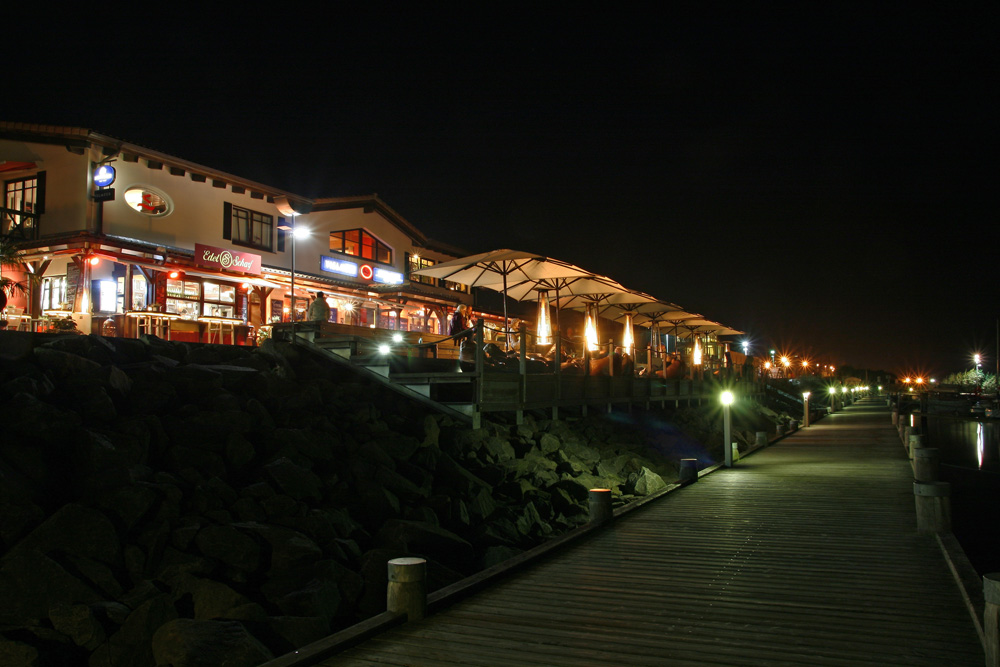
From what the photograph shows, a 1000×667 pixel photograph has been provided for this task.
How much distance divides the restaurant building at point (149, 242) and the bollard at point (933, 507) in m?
16.3

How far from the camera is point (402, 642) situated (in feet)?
17.7

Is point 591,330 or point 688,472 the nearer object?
point 688,472

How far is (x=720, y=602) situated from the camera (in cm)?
627

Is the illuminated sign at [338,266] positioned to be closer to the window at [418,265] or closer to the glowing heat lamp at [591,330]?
the window at [418,265]

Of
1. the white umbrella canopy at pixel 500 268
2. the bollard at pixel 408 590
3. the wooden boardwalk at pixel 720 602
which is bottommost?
the wooden boardwalk at pixel 720 602

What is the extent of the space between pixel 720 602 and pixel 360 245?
2499 centimetres

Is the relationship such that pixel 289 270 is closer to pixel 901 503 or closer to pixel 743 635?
pixel 901 503

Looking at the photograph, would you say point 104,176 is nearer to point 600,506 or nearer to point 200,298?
point 200,298

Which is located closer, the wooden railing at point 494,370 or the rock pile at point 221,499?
the rock pile at point 221,499

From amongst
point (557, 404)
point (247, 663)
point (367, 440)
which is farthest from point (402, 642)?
point (557, 404)

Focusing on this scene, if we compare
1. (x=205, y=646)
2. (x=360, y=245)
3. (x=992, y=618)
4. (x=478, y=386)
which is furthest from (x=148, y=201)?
(x=992, y=618)

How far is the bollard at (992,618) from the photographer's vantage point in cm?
412

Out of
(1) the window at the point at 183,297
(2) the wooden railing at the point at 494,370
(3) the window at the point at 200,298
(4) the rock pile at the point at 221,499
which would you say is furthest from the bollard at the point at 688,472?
(1) the window at the point at 183,297

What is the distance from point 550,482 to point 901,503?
558 centimetres
